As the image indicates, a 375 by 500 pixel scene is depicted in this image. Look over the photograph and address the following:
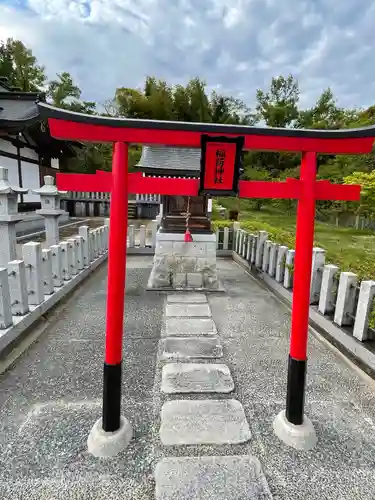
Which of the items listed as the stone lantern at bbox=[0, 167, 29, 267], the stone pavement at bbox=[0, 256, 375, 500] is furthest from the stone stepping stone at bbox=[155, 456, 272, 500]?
the stone lantern at bbox=[0, 167, 29, 267]

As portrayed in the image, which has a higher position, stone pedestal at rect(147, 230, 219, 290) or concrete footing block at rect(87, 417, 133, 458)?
stone pedestal at rect(147, 230, 219, 290)

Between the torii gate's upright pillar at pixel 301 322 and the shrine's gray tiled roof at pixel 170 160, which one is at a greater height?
the shrine's gray tiled roof at pixel 170 160

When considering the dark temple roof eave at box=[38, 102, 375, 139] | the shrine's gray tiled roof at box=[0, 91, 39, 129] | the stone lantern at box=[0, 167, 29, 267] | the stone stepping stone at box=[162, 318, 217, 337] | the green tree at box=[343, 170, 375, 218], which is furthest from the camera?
the green tree at box=[343, 170, 375, 218]

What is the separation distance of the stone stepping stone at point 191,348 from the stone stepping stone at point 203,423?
822 mm

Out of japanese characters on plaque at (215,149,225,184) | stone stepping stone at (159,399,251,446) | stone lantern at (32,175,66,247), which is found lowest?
stone stepping stone at (159,399,251,446)

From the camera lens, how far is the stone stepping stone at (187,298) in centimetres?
539

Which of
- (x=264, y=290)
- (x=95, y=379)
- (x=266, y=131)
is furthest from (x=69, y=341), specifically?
(x=264, y=290)

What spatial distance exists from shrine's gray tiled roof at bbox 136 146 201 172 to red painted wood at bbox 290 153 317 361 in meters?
3.46

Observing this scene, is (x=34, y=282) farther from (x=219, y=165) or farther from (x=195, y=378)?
(x=219, y=165)

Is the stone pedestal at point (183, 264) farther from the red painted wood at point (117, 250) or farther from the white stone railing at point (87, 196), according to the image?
the white stone railing at point (87, 196)

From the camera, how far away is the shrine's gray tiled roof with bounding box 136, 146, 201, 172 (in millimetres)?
5559

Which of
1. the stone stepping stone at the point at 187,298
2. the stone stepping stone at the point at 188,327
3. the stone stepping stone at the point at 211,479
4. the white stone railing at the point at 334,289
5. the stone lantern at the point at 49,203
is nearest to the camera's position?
the stone stepping stone at the point at 211,479

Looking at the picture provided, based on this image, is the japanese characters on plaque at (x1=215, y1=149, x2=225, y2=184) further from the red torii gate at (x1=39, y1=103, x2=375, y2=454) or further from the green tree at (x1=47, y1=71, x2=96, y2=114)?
the green tree at (x1=47, y1=71, x2=96, y2=114)

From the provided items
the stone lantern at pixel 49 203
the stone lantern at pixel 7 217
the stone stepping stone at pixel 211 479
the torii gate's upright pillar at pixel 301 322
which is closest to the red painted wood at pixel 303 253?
the torii gate's upright pillar at pixel 301 322
